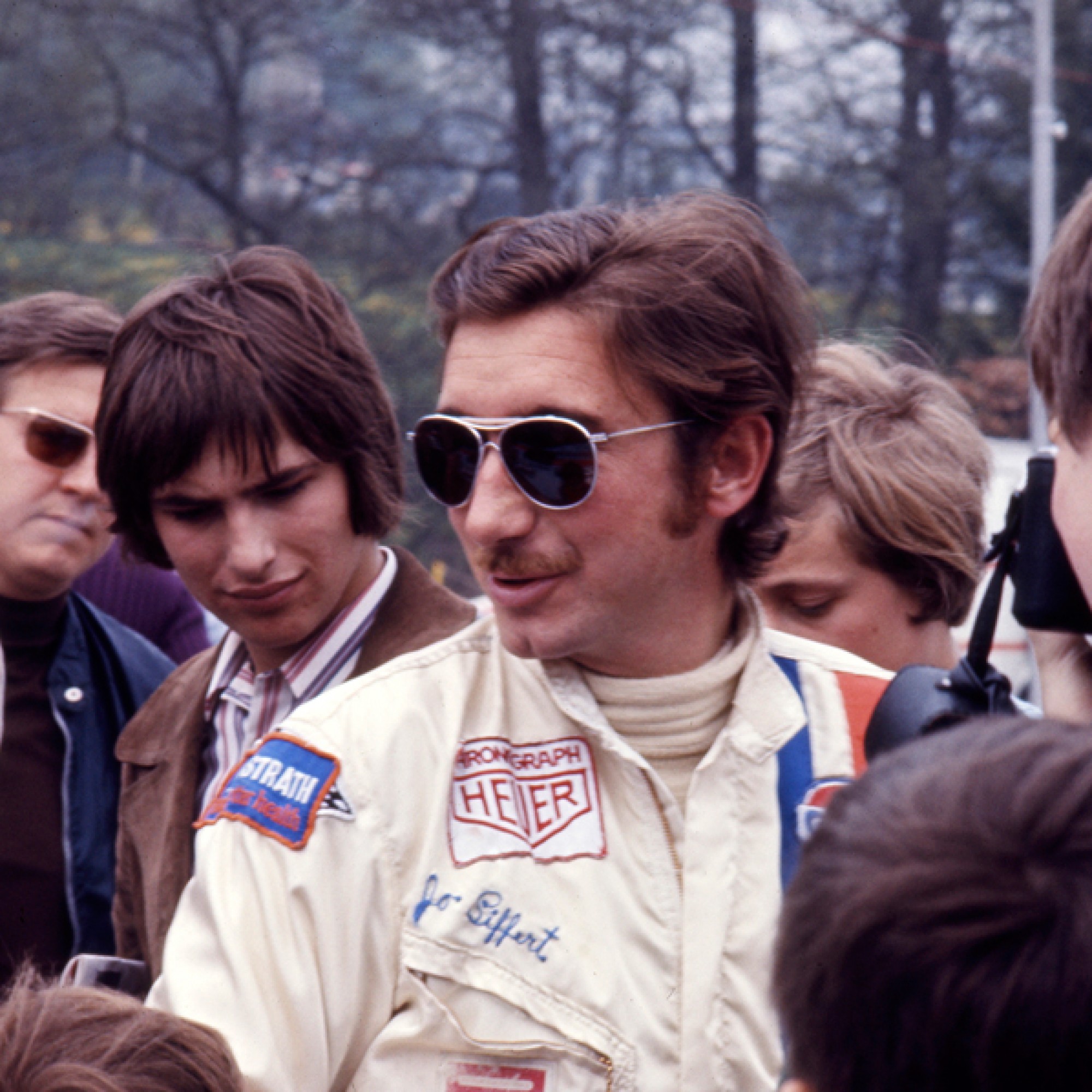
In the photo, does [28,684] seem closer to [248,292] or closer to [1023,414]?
[248,292]

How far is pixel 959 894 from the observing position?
91 cm

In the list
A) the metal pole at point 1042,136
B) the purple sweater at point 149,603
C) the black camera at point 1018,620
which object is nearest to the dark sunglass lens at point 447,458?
the black camera at point 1018,620

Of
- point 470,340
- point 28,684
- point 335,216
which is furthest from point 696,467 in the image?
point 335,216

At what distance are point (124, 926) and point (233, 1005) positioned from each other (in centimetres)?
101

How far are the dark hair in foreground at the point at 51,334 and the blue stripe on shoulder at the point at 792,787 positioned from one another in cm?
187

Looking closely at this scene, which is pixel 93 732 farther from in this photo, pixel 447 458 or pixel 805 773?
pixel 805 773

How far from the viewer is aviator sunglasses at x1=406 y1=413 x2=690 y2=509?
1.91 meters

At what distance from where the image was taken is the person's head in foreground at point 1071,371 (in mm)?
1467

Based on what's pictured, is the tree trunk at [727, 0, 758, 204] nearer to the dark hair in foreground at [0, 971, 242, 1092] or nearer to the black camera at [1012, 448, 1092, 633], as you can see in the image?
the black camera at [1012, 448, 1092, 633]

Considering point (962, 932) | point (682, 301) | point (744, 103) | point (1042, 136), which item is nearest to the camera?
point (962, 932)

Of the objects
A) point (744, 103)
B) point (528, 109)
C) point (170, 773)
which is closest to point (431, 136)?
point (528, 109)

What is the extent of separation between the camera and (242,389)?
259cm

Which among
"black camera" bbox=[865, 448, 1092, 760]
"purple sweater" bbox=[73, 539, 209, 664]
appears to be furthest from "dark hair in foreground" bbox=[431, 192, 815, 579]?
"purple sweater" bbox=[73, 539, 209, 664]
